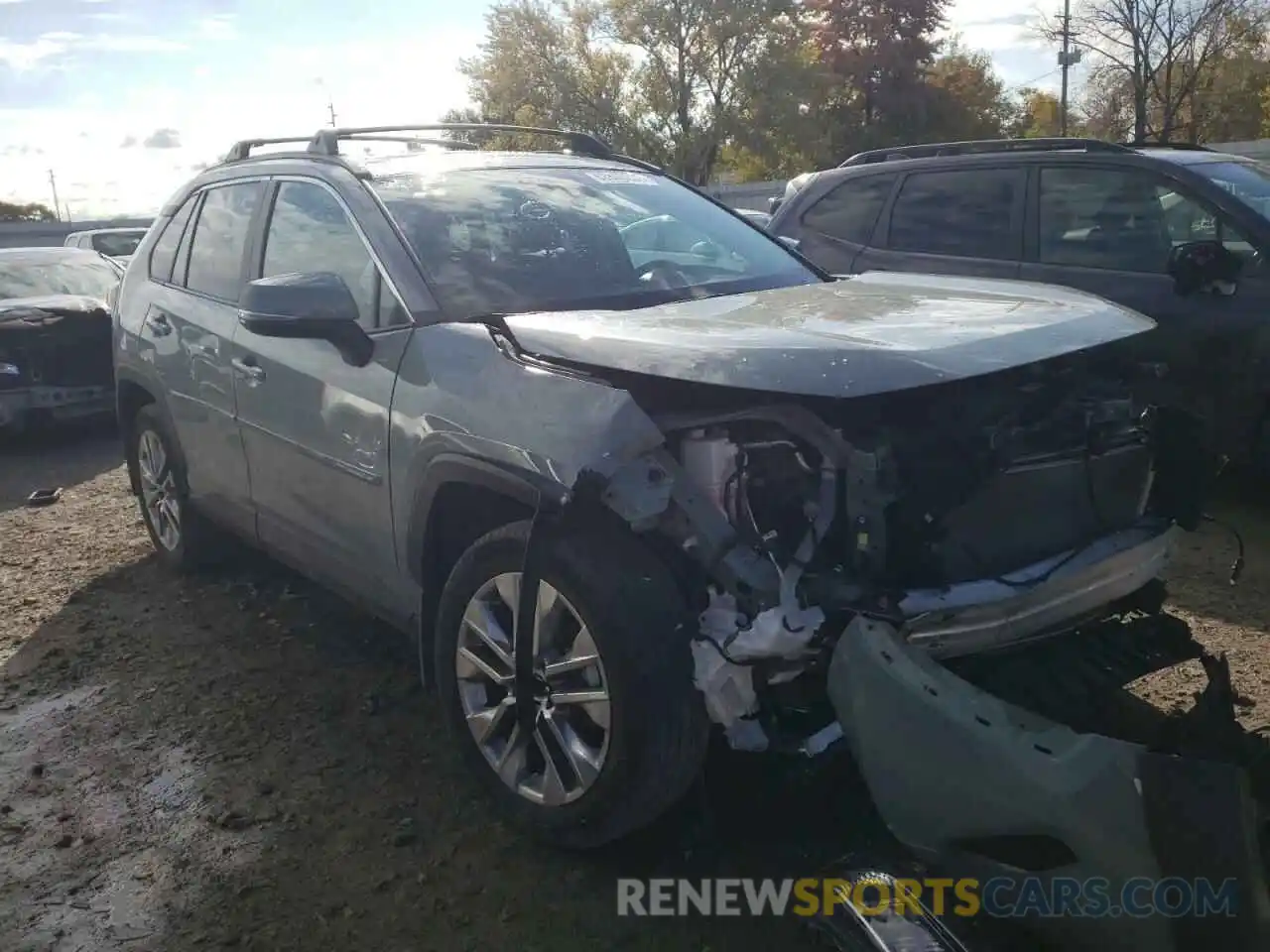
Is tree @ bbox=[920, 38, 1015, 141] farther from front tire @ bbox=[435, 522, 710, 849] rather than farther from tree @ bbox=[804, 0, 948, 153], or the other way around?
front tire @ bbox=[435, 522, 710, 849]

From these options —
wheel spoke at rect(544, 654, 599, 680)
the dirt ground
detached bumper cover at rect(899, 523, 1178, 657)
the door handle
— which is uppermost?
the door handle

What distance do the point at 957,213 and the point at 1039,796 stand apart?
5.17 m

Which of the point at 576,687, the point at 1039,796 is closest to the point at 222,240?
the point at 576,687

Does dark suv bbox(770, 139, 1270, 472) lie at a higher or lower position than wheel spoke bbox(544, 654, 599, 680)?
higher

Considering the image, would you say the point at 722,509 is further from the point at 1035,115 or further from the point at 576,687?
the point at 1035,115

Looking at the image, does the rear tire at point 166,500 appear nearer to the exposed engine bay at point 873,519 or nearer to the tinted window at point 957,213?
the exposed engine bay at point 873,519

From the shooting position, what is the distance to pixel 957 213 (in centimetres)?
655

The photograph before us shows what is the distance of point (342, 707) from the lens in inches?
152

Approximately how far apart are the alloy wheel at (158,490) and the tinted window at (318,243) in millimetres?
1418

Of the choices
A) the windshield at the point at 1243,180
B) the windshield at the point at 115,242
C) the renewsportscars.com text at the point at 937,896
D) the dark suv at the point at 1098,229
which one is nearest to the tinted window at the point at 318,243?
the renewsportscars.com text at the point at 937,896

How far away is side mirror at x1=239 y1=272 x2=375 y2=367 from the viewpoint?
3170 millimetres

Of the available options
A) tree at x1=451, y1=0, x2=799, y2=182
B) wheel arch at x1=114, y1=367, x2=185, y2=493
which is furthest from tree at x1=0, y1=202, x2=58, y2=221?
wheel arch at x1=114, y1=367, x2=185, y2=493

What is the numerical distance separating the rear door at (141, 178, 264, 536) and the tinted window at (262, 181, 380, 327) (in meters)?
0.23

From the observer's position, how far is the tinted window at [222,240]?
4316 millimetres
